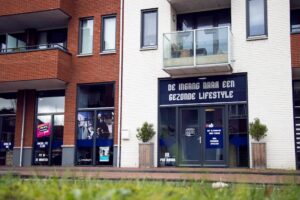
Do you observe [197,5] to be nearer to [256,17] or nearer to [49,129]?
[256,17]

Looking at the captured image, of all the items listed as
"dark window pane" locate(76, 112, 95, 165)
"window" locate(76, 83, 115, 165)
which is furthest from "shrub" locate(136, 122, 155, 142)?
"dark window pane" locate(76, 112, 95, 165)

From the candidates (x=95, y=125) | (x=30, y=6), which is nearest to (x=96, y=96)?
(x=95, y=125)

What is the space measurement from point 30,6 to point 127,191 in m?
16.8

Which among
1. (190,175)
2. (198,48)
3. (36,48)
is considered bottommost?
(190,175)

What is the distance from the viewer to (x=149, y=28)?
60.3ft

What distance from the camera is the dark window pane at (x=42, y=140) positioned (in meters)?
19.4

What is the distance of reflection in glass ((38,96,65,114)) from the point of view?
768 inches

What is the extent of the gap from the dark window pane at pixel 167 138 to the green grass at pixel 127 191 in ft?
38.0

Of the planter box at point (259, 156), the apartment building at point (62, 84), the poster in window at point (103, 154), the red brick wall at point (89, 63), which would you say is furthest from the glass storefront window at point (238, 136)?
the poster in window at point (103, 154)

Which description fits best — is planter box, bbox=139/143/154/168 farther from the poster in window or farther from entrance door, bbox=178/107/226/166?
the poster in window

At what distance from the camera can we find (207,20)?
58.5 feet

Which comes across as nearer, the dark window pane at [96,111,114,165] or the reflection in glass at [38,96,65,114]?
the dark window pane at [96,111,114,165]

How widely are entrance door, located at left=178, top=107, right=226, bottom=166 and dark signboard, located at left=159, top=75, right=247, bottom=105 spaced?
16.9 inches

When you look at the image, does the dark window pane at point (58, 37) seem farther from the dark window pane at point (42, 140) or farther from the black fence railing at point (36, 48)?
the dark window pane at point (42, 140)
